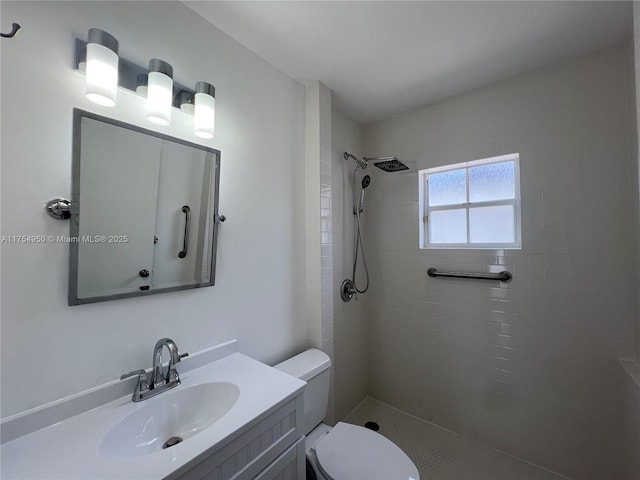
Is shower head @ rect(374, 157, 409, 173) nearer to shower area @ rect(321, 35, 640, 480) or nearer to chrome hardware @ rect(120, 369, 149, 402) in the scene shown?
shower area @ rect(321, 35, 640, 480)

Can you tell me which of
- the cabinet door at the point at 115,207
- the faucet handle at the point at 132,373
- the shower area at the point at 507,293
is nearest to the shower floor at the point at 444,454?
the shower area at the point at 507,293

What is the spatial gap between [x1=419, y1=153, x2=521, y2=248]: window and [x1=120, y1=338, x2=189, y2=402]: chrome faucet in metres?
1.81

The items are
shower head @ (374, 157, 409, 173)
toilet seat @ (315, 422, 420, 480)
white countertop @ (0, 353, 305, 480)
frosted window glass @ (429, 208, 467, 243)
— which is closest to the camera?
white countertop @ (0, 353, 305, 480)

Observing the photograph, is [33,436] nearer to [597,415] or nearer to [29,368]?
[29,368]

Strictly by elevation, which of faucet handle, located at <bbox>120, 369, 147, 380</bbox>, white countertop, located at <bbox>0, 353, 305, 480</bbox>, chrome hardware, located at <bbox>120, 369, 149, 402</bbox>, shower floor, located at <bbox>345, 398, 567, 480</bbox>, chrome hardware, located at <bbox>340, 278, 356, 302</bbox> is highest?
chrome hardware, located at <bbox>340, 278, 356, 302</bbox>

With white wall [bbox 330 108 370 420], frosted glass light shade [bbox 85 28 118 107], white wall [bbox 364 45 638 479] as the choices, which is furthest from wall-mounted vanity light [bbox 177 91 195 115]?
white wall [bbox 364 45 638 479]

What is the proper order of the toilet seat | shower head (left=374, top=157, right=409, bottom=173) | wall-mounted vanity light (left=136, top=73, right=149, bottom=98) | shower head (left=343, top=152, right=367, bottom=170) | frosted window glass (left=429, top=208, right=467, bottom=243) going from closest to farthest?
1. wall-mounted vanity light (left=136, top=73, right=149, bottom=98)
2. the toilet seat
3. shower head (left=374, top=157, right=409, bottom=173)
4. frosted window glass (left=429, top=208, right=467, bottom=243)
5. shower head (left=343, top=152, right=367, bottom=170)

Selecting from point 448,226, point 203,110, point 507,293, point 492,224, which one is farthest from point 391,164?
point 203,110

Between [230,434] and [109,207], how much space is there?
2.86 ft

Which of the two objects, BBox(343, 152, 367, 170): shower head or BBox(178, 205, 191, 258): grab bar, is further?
BBox(343, 152, 367, 170): shower head

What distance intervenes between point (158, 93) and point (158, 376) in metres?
1.09

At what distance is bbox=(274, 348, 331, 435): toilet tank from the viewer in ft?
4.63

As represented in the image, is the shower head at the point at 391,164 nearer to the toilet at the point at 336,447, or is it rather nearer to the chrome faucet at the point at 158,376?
the toilet at the point at 336,447

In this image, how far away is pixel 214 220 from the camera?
1255 mm
